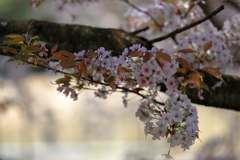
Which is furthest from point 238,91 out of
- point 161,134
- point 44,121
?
point 44,121

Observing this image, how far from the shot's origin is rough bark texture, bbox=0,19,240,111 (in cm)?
99

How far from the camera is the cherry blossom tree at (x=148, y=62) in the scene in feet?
2.16

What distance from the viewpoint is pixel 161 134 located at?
707 mm

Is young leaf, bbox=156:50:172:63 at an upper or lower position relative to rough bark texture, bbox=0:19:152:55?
lower

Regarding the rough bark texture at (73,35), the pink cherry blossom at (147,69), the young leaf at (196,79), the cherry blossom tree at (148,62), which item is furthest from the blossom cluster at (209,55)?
the pink cherry blossom at (147,69)

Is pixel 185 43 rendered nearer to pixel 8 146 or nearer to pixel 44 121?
pixel 44 121

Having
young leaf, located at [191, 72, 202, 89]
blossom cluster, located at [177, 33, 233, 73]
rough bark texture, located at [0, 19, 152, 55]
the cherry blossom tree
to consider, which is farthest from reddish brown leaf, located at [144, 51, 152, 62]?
blossom cluster, located at [177, 33, 233, 73]

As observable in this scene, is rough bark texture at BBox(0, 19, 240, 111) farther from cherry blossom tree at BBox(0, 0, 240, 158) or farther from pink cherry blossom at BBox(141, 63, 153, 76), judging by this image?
pink cherry blossom at BBox(141, 63, 153, 76)

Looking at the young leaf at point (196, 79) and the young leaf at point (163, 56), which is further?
the young leaf at point (196, 79)

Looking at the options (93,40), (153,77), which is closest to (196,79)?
(153,77)

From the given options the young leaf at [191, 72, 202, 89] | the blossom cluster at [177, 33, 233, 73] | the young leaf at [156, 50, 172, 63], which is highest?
the blossom cluster at [177, 33, 233, 73]

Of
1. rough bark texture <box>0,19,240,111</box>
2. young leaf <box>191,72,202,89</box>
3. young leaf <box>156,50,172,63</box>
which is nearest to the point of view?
young leaf <box>156,50,172,63</box>

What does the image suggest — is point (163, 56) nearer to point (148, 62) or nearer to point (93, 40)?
point (148, 62)

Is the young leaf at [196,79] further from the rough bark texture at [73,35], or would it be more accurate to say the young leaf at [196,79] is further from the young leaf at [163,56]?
the rough bark texture at [73,35]
